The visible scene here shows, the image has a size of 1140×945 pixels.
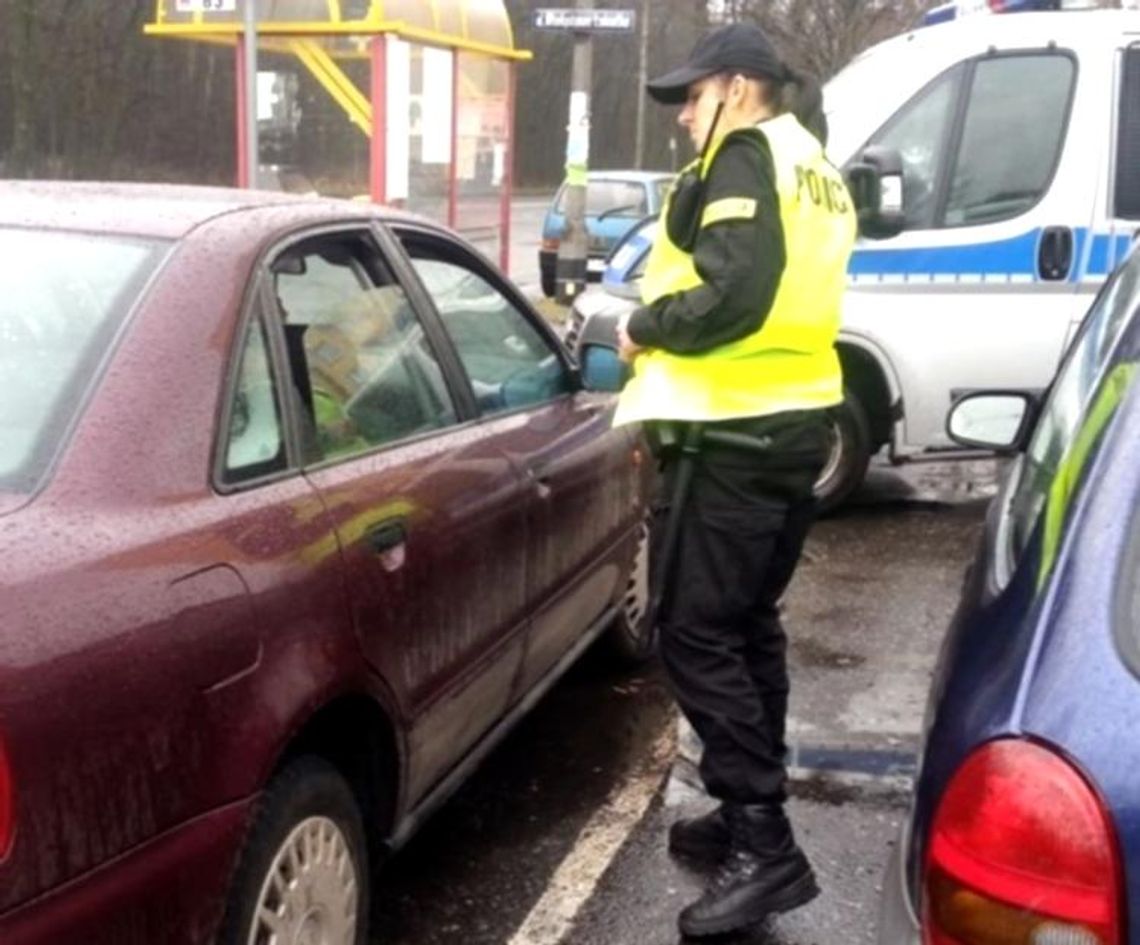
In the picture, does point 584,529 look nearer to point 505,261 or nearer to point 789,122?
point 789,122

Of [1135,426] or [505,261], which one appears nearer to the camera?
[1135,426]

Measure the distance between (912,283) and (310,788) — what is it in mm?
4865

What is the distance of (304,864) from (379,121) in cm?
929

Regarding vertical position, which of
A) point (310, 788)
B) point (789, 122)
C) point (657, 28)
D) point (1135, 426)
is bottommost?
point (310, 788)

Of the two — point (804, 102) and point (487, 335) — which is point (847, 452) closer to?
point (487, 335)

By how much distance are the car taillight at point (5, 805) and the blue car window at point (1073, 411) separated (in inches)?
53.5

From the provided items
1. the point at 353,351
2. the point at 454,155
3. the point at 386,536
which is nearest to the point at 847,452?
the point at 353,351

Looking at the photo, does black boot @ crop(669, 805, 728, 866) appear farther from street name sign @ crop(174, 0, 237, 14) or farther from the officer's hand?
street name sign @ crop(174, 0, 237, 14)

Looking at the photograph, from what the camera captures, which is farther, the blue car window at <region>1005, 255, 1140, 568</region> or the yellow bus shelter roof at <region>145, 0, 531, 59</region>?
the yellow bus shelter roof at <region>145, 0, 531, 59</region>

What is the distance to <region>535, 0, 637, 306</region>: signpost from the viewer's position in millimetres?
13688

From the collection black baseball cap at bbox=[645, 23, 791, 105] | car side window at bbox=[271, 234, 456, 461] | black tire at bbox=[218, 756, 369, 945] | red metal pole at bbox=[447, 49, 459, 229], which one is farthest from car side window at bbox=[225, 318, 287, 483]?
red metal pole at bbox=[447, 49, 459, 229]

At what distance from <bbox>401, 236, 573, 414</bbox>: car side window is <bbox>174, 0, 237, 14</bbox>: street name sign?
6.32 metres

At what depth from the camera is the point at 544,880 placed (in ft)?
12.6

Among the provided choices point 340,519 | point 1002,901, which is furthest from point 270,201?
point 1002,901
